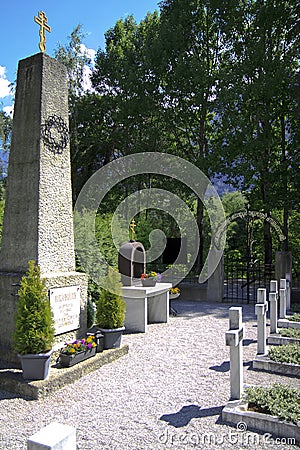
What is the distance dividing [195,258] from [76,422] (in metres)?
13.9

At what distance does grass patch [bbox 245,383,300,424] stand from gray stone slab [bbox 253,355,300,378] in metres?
1.13

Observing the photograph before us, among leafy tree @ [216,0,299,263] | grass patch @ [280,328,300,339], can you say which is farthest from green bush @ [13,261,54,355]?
leafy tree @ [216,0,299,263]

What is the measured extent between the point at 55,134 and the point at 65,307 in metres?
2.87

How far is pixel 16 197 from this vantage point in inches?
252

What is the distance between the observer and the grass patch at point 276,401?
396 cm

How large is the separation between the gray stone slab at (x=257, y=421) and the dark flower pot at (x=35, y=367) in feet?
7.77

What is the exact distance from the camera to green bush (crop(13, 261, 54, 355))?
5.16 m

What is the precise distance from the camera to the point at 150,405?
4734 millimetres

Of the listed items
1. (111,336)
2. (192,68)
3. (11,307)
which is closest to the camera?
(11,307)

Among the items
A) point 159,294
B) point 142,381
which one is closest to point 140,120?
point 159,294

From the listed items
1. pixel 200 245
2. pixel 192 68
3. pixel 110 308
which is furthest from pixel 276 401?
pixel 192 68

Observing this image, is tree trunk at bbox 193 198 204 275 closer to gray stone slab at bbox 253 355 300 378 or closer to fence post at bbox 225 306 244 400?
gray stone slab at bbox 253 355 300 378

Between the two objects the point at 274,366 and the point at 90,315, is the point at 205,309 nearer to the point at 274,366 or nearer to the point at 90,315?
the point at 90,315

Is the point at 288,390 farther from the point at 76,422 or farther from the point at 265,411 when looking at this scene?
the point at 76,422
